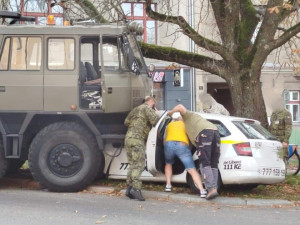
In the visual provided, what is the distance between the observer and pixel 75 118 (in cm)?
873

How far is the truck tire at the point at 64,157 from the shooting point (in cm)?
862

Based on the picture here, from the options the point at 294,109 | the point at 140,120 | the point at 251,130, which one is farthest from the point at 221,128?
the point at 294,109

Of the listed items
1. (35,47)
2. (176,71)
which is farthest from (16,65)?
(176,71)

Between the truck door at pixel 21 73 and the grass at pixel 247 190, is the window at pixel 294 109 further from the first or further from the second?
the truck door at pixel 21 73

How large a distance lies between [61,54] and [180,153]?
2712mm

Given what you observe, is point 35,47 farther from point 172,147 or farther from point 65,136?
point 172,147

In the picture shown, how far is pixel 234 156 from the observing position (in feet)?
27.2

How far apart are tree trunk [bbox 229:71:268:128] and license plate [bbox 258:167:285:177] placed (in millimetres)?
2853

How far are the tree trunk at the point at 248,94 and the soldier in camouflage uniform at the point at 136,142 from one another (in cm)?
339

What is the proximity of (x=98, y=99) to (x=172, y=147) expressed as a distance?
152 cm

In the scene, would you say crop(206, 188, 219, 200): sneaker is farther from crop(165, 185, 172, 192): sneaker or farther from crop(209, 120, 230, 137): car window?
crop(209, 120, 230, 137): car window

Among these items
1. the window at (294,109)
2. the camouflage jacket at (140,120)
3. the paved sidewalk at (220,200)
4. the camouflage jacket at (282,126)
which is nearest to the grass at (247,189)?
the paved sidewalk at (220,200)

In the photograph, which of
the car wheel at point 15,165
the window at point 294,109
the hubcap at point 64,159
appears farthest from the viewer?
the window at point 294,109

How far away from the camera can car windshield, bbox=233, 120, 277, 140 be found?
8.55 metres
